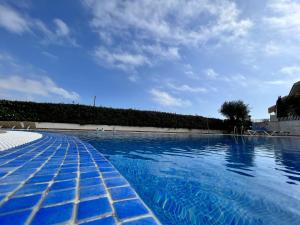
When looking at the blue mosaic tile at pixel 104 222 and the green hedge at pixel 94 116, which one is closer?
the blue mosaic tile at pixel 104 222

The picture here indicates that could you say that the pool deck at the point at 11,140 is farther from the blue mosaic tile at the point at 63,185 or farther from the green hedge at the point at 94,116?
the green hedge at the point at 94,116

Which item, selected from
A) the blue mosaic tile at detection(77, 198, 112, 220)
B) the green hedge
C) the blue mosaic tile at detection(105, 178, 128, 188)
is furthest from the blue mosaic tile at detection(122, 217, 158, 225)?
the green hedge

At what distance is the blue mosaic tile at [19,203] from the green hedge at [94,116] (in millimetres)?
23720

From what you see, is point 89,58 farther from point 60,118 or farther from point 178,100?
point 178,100

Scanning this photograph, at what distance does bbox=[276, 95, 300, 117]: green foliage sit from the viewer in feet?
93.4

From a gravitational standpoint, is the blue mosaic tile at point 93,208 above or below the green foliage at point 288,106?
below

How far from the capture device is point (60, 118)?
77.6 feet

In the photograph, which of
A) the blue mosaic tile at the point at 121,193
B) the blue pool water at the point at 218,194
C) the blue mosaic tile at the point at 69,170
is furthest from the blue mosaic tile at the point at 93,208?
the blue mosaic tile at the point at 69,170

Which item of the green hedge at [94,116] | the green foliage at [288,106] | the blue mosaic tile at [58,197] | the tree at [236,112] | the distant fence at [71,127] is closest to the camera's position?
the blue mosaic tile at [58,197]

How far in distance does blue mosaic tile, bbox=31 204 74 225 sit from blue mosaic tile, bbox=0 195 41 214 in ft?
0.59

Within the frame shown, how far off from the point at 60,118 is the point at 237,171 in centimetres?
2351

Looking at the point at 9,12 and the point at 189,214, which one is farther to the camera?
the point at 9,12

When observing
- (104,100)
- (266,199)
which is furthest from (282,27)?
(104,100)

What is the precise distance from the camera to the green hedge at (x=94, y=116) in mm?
21594
